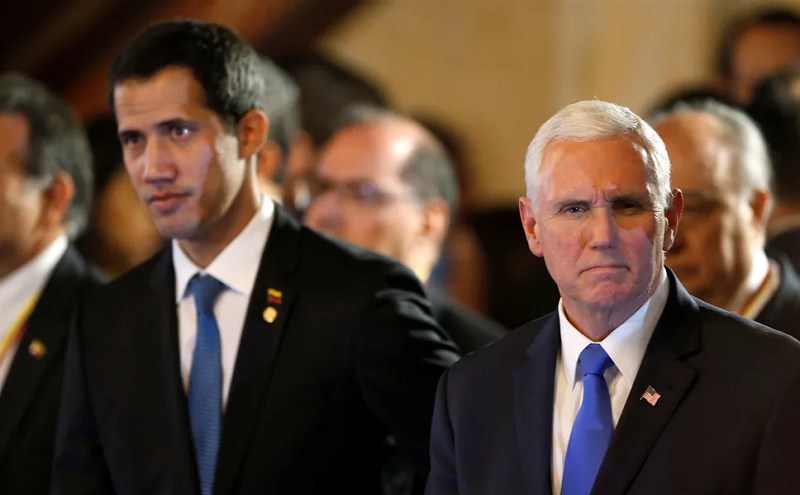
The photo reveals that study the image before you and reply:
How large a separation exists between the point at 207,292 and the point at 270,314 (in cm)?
16

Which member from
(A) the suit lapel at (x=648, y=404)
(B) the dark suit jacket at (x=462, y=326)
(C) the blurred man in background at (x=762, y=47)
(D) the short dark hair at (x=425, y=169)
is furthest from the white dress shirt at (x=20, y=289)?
(C) the blurred man in background at (x=762, y=47)

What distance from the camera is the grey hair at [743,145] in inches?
110

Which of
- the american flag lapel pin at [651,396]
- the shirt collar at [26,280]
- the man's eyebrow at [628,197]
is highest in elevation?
the man's eyebrow at [628,197]

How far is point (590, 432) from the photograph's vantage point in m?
1.93

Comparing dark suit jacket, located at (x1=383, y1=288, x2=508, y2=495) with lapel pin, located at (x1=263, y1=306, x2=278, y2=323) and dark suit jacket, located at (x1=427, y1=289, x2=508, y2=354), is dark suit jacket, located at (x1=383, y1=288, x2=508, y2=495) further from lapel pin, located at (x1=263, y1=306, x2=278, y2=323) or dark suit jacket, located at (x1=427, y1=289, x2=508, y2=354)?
lapel pin, located at (x1=263, y1=306, x2=278, y2=323)

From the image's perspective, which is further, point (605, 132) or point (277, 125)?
point (277, 125)

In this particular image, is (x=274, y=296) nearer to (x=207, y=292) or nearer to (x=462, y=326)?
(x=207, y=292)

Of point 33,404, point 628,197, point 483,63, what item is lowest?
point 483,63

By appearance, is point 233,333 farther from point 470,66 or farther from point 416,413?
point 470,66

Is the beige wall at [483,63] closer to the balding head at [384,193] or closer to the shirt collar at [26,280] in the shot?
the balding head at [384,193]

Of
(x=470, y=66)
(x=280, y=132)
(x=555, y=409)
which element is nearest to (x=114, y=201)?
(x=280, y=132)

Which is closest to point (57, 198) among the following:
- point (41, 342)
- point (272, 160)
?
point (41, 342)

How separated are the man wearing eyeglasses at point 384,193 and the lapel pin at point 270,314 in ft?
4.27

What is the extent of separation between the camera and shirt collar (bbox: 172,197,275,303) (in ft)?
8.35
